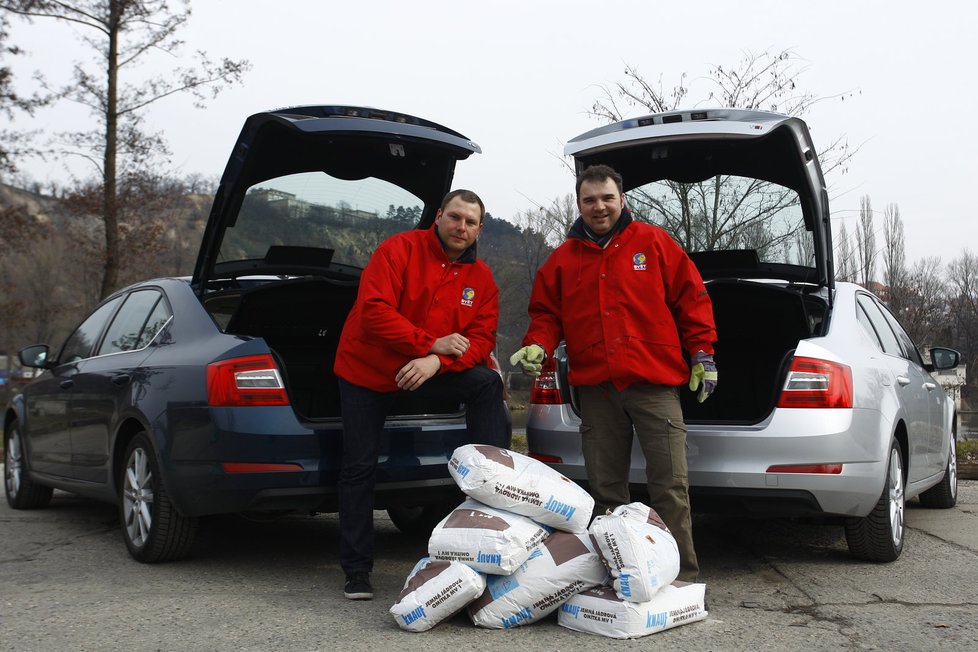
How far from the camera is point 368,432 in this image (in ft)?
14.2

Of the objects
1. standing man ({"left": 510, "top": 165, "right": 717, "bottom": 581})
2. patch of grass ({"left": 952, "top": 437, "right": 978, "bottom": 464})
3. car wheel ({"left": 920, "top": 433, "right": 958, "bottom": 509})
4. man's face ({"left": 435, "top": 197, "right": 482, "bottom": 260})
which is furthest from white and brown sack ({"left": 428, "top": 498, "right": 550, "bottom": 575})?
patch of grass ({"left": 952, "top": 437, "right": 978, "bottom": 464})

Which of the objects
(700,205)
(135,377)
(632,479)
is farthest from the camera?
(700,205)

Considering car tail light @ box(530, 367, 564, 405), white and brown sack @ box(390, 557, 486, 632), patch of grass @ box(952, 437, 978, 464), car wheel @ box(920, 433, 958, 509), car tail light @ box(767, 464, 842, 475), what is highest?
A: car tail light @ box(530, 367, 564, 405)

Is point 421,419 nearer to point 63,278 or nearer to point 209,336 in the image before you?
point 209,336

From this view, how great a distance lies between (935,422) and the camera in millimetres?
6199

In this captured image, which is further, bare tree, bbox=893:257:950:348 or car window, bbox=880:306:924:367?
bare tree, bbox=893:257:950:348

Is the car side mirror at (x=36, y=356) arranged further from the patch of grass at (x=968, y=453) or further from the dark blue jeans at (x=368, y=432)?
the patch of grass at (x=968, y=453)

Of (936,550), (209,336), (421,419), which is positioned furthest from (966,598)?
(209,336)

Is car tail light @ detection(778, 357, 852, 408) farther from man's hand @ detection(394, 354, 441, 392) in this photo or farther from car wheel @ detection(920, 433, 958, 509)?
car wheel @ detection(920, 433, 958, 509)

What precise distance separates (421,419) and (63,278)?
4410 centimetres

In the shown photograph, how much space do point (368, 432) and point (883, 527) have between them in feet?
8.54

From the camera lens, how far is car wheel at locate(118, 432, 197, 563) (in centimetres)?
472

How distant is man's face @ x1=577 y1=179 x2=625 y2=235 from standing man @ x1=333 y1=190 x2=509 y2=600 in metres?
0.50

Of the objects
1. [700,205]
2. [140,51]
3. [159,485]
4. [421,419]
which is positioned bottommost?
[159,485]
